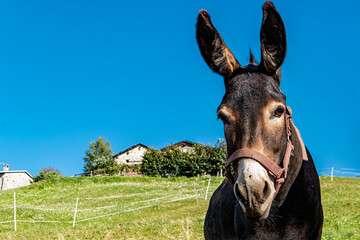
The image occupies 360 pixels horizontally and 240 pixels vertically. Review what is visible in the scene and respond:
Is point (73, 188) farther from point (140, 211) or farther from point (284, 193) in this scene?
point (284, 193)

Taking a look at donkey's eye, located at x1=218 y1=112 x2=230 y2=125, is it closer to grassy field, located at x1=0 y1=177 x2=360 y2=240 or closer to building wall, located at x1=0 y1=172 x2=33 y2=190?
grassy field, located at x1=0 y1=177 x2=360 y2=240

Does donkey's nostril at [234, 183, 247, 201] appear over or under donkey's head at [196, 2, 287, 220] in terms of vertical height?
under

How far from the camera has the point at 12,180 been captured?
59.8m

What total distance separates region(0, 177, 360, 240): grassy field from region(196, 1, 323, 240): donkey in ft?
17.2

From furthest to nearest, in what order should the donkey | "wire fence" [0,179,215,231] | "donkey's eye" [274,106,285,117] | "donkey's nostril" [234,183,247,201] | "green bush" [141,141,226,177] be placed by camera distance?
"green bush" [141,141,226,177] < "wire fence" [0,179,215,231] < "donkey's eye" [274,106,285,117] < the donkey < "donkey's nostril" [234,183,247,201]

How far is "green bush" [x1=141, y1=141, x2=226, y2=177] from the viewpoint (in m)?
45.9

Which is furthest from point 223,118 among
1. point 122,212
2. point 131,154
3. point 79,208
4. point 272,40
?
point 131,154

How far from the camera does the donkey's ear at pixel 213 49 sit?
3240 millimetres

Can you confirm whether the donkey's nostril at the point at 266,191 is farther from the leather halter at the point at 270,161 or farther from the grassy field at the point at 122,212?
the grassy field at the point at 122,212

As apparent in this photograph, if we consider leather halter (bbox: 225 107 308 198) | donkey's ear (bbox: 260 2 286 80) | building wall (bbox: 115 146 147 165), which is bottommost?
leather halter (bbox: 225 107 308 198)

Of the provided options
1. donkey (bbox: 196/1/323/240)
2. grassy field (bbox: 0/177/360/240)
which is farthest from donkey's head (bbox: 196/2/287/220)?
grassy field (bbox: 0/177/360/240)

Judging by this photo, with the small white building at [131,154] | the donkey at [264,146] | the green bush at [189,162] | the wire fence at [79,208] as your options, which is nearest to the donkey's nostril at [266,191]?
the donkey at [264,146]

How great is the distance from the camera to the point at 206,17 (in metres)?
3.24

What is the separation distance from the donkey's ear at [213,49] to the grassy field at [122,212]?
20.1 feet
